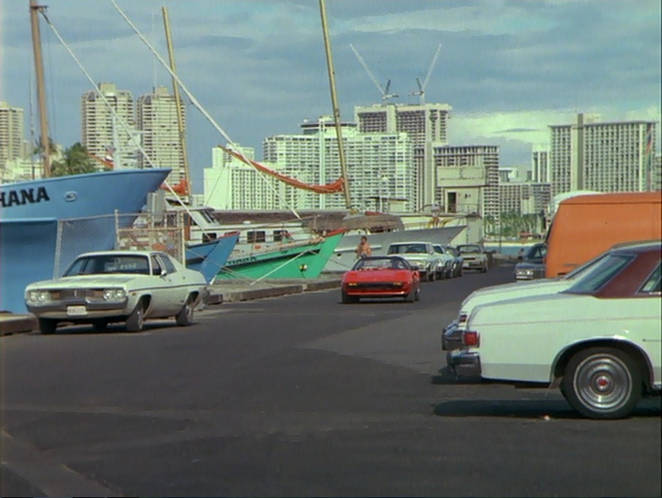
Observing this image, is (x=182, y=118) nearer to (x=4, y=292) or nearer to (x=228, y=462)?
(x=4, y=292)

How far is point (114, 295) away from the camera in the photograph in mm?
18391

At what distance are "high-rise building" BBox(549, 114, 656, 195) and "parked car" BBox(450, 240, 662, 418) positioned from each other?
904 centimetres

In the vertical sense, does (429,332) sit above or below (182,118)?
below

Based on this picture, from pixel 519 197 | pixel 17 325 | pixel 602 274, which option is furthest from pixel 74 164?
pixel 602 274

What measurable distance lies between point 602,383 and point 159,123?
42.5 meters

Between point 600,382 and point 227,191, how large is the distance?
63492 mm

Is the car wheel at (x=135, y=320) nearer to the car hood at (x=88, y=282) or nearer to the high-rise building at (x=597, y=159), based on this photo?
the car hood at (x=88, y=282)

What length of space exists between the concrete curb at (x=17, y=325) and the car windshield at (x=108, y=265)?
138cm

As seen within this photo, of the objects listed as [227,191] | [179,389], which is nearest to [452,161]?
[227,191]

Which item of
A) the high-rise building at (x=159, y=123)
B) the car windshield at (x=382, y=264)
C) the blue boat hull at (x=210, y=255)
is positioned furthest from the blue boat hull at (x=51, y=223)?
the high-rise building at (x=159, y=123)

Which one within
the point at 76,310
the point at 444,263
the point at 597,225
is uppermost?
the point at 597,225

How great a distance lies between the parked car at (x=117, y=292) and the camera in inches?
721

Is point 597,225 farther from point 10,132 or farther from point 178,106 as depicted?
point 178,106

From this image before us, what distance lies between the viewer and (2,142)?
36188 mm
